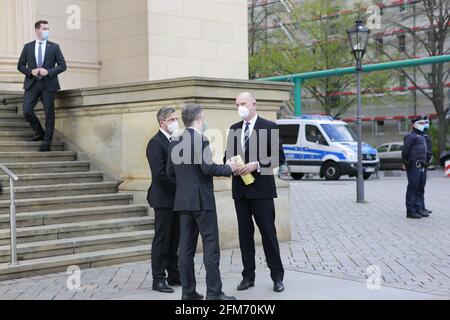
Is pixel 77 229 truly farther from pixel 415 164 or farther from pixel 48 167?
pixel 415 164

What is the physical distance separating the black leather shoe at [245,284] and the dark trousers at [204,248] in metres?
0.65

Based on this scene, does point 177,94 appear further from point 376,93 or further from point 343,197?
point 376,93

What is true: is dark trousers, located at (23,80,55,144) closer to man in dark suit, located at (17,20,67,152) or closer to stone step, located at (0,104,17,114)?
man in dark suit, located at (17,20,67,152)

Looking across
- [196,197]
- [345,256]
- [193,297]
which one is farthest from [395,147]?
[196,197]

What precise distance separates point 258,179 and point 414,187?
7177mm

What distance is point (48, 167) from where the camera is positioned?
36.7 ft

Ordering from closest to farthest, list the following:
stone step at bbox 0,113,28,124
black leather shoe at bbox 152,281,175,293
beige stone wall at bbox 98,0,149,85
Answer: black leather shoe at bbox 152,281,175,293 → stone step at bbox 0,113,28,124 → beige stone wall at bbox 98,0,149,85

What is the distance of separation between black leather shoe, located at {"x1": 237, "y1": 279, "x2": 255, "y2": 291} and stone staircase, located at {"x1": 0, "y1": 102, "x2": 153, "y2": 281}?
2.16m

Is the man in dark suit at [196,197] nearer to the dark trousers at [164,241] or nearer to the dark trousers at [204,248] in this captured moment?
the dark trousers at [204,248]

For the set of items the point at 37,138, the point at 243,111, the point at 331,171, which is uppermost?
the point at 243,111

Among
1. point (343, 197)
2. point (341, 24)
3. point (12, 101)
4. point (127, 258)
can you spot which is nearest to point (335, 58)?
point (341, 24)

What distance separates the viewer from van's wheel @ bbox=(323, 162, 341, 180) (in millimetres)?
26984

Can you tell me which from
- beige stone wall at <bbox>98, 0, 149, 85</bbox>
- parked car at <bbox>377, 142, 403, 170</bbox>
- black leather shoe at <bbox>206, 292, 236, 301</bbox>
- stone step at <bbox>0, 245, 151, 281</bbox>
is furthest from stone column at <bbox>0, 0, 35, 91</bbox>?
parked car at <bbox>377, 142, 403, 170</bbox>

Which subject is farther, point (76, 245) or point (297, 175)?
point (297, 175)
